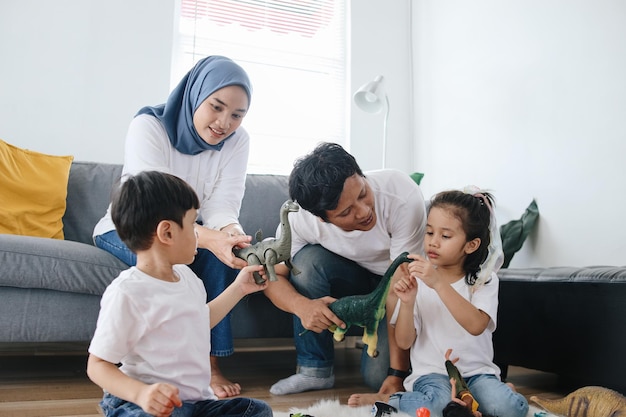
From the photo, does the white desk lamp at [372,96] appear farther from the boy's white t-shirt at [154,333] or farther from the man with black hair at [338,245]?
the boy's white t-shirt at [154,333]

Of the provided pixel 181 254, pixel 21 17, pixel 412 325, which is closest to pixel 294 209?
pixel 181 254

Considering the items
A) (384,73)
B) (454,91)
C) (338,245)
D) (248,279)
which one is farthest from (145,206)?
(384,73)

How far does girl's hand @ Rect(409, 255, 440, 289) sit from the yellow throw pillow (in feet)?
4.91

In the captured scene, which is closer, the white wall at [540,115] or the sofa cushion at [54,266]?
the sofa cushion at [54,266]

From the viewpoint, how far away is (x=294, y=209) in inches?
56.4

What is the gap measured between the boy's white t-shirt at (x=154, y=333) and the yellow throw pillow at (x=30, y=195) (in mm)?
1360

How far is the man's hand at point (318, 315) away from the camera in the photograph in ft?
5.35

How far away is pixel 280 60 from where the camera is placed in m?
3.78

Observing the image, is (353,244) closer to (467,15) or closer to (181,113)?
(181,113)

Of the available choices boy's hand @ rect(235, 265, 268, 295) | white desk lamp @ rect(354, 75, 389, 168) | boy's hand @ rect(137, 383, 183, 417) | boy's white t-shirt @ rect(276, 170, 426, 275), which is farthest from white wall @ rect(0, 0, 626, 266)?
boy's hand @ rect(137, 383, 183, 417)

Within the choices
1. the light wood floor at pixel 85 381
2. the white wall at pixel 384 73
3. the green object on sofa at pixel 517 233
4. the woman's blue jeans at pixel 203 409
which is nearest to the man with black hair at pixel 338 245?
the light wood floor at pixel 85 381

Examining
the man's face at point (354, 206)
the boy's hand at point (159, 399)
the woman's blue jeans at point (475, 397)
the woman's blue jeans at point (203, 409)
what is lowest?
the woman's blue jeans at point (475, 397)

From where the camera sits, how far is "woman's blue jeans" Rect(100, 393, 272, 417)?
1.08 meters

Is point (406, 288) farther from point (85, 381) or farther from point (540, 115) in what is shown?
point (540, 115)
